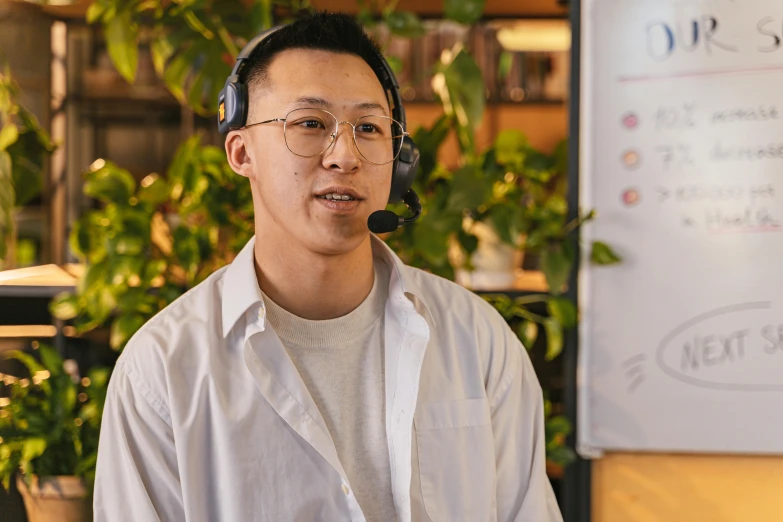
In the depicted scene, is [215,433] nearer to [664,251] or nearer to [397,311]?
→ [397,311]

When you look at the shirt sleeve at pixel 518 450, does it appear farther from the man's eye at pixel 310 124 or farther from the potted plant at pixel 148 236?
the potted plant at pixel 148 236

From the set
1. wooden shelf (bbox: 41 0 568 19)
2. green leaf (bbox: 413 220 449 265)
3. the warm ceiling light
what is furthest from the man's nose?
the warm ceiling light

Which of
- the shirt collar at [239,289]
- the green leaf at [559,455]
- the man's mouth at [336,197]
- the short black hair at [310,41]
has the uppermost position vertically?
the short black hair at [310,41]

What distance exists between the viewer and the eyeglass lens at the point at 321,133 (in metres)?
1.08

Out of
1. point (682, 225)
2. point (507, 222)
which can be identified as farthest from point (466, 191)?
point (682, 225)

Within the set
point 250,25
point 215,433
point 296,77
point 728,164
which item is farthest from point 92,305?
point 728,164

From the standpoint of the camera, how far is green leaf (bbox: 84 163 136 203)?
5.77 feet

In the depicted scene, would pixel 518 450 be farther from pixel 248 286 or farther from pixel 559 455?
pixel 559 455

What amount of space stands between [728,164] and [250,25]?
1.13m

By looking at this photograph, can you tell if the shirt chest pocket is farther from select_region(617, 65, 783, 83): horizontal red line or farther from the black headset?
select_region(617, 65, 783, 83): horizontal red line

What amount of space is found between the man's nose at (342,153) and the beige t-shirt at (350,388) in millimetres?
233

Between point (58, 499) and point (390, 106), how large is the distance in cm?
119

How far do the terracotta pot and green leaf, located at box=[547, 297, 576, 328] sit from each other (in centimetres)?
112

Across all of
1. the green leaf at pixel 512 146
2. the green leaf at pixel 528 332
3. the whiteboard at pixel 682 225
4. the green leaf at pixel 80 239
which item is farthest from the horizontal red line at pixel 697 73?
the green leaf at pixel 80 239
